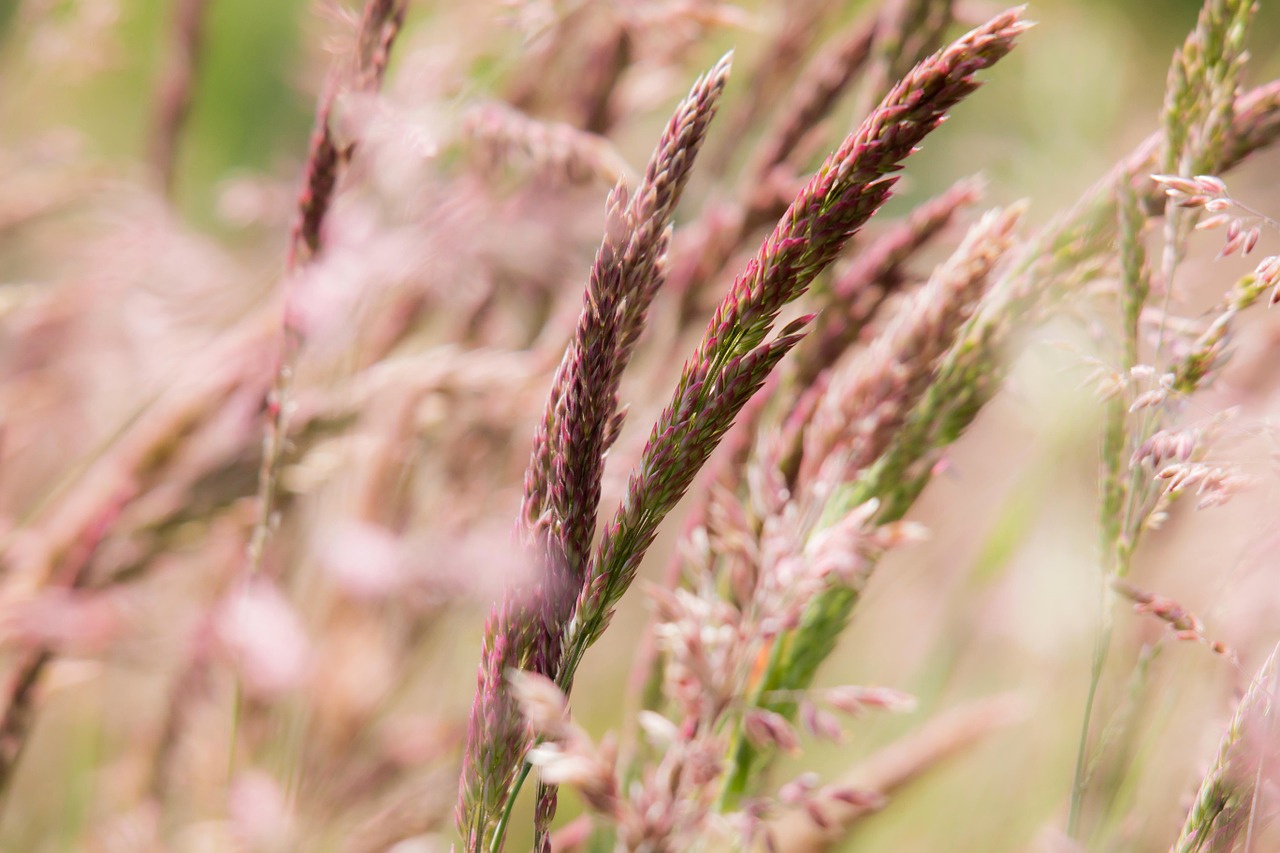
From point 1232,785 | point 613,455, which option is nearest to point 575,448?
point 1232,785

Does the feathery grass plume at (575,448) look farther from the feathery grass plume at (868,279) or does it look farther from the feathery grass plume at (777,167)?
the feathery grass plume at (777,167)

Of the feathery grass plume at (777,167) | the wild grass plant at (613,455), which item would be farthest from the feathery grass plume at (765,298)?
the feathery grass plume at (777,167)

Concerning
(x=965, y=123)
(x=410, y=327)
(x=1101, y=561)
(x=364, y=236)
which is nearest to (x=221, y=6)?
(x=965, y=123)

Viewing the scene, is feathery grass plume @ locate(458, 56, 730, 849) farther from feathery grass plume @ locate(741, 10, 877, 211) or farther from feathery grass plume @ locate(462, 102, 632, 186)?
feathery grass plume @ locate(741, 10, 877, 211)

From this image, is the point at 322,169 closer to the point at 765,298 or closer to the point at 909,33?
the point at 765,298

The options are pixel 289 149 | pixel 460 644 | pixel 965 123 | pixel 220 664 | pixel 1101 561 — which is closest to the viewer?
pixel 1101 561

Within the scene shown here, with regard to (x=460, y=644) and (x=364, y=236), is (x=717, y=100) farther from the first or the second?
(x=460, y=644)
